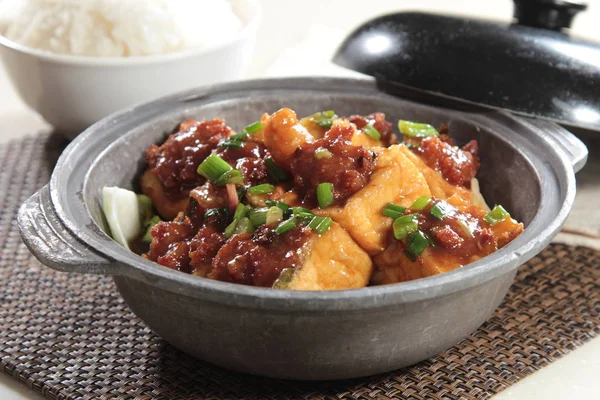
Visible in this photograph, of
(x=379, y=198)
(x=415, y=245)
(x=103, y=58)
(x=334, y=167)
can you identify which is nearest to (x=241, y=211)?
(x=334, y=167)

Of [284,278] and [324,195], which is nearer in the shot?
[284,278]

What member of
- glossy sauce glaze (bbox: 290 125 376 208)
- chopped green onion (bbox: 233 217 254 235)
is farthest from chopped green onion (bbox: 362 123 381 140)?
chopped green onion (bbox: 233 217 254 235)

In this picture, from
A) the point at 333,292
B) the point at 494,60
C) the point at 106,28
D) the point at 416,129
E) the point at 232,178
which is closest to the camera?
the point at 333,292

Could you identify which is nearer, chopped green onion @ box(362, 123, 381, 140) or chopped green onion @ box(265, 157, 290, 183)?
chopped green onion @ box(265, 157, 290, 183)

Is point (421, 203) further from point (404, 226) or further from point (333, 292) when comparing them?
point (333, 292)

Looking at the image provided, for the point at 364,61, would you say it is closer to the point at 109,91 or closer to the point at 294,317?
the point at 109,91

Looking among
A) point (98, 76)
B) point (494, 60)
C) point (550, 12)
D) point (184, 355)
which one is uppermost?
point (550, 12)

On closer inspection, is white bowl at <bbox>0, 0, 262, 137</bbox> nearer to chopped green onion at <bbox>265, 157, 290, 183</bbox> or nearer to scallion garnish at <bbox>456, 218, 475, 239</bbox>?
chopped green onion at <bbox>265, 157, 290, 183</bbox>

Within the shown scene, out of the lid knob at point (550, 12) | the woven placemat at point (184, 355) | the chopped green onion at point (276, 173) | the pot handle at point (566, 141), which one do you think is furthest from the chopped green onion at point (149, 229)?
the lid knob at point (550, 12)
